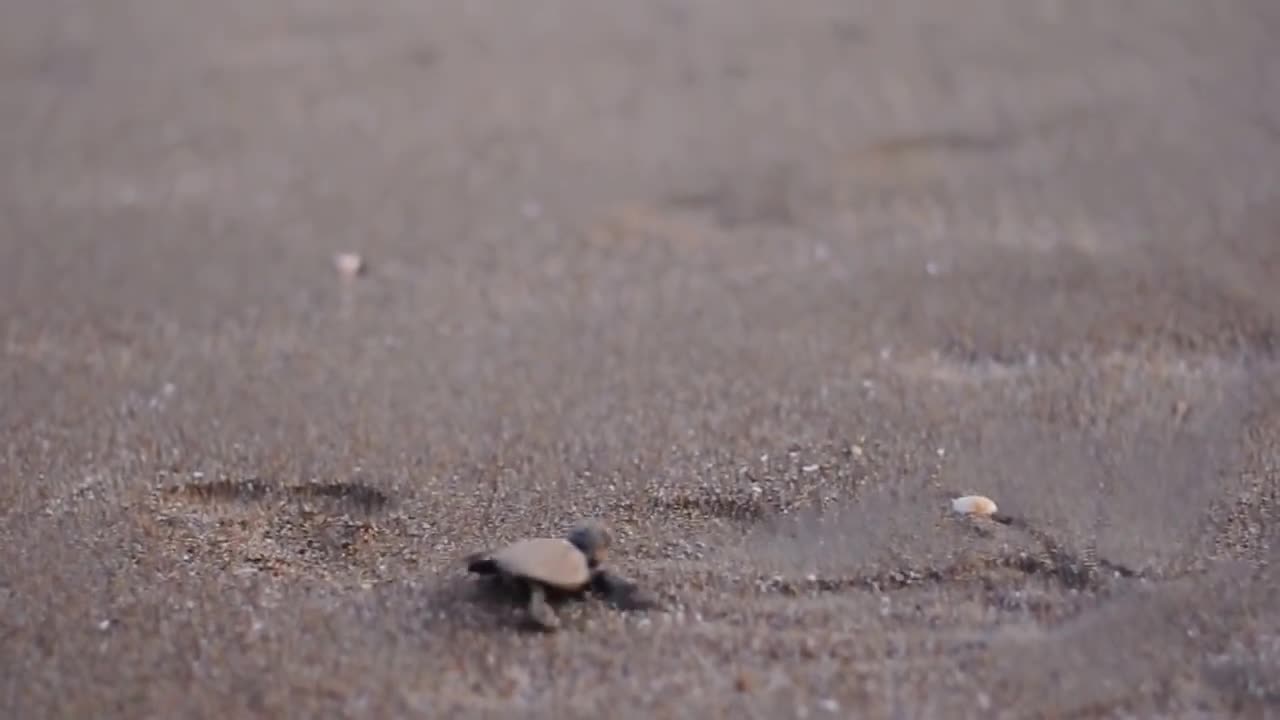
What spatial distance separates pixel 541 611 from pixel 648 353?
91 cm

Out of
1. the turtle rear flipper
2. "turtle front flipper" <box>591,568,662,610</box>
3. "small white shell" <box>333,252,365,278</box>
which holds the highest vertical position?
"small white shell" <box>333,252,365,278</box>

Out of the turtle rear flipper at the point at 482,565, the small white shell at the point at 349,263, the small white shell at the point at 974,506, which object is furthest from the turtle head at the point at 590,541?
the small white shell at the point at 349,263

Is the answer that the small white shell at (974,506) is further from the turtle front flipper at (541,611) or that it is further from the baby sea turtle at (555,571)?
the turtle front flipper at (541,611)

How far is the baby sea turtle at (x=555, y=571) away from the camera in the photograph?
2.02 m

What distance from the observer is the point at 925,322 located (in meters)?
Answer: 2.91

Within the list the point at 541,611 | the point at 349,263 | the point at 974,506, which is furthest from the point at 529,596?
the point at 349,263

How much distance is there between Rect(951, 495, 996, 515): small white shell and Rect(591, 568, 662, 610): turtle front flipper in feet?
1.83

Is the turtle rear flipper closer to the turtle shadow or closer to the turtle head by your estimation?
the turtle shadow

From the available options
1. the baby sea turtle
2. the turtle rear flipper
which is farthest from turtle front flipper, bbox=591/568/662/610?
the turtle rear flipper

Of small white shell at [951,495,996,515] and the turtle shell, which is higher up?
the turtle shell

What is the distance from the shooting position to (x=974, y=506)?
2.31 meters

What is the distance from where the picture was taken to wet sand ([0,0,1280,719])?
2002 millimetres

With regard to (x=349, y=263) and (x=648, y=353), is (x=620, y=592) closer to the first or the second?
(x=648, y=353)

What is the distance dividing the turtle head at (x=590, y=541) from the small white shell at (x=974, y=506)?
1.99 ft
